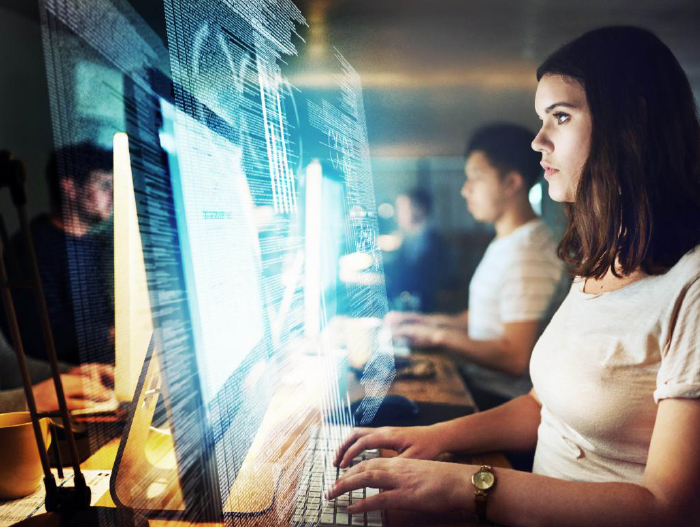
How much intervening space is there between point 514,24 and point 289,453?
743mm

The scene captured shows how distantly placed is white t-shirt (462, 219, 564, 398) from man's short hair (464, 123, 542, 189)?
4.0 inches

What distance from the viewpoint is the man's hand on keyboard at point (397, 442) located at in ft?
2.42

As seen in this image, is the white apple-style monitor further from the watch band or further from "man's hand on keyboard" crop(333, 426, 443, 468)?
the watch band

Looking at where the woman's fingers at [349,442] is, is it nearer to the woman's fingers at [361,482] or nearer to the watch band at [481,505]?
the woman's fingers at [361,482]

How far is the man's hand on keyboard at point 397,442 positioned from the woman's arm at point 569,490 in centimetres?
3

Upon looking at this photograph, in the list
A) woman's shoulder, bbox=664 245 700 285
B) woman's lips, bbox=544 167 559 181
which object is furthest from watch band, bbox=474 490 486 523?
woman's lips, bbox=544 167 559 181

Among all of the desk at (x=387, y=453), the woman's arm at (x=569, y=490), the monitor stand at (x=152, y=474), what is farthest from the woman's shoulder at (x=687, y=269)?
the monitor stand at (x=152, y=474)

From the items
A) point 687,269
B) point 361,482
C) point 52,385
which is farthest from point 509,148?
point 52,385

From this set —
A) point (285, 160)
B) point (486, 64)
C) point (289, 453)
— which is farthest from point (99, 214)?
point (486, 64)

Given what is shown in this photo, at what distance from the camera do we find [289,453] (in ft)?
2.11

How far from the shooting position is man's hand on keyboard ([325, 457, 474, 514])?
0.66m

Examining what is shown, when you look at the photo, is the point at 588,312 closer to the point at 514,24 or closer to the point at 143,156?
the point at 514,24

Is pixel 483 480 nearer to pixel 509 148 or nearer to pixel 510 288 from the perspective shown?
pixel 510 288

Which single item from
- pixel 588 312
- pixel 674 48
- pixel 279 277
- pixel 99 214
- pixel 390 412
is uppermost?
pixel 674 48
